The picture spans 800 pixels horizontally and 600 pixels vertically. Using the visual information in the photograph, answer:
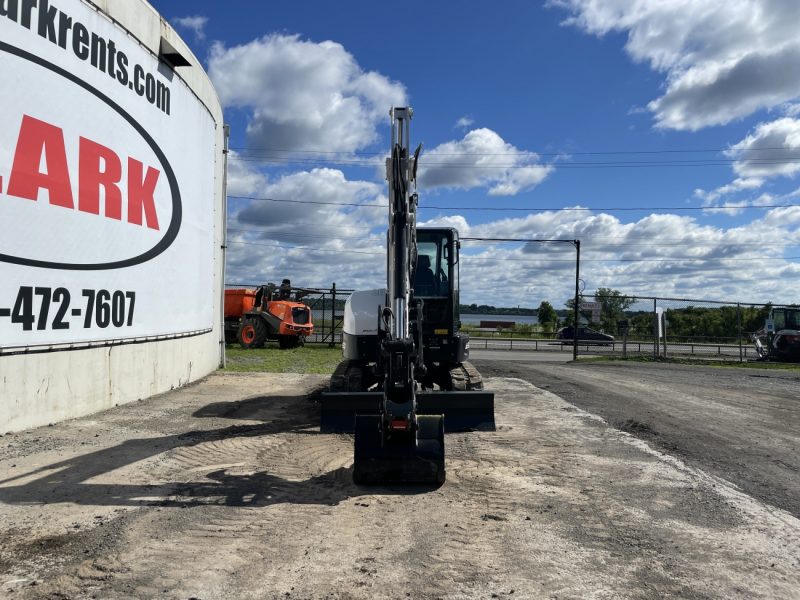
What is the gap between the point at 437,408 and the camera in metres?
7.28

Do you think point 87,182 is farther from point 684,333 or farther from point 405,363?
point 684,333

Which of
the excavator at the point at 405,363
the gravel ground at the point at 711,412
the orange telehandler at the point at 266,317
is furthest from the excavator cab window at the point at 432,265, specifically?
the orange telehandler at the point at 266,317

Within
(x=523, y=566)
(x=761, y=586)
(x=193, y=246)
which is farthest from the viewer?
(x=193, y=246)

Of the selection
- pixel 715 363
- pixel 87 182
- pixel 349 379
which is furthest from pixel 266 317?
pixel 715 363

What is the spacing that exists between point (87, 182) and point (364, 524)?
740 cm

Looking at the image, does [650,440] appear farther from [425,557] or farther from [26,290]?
[26,290]

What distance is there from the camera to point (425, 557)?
4340 mm

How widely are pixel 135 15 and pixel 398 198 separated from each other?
755cm

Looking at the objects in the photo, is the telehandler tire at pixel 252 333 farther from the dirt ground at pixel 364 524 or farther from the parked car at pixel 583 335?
the parked car at pixel 583 335

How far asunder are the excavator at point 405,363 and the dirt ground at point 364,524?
0.38 metres

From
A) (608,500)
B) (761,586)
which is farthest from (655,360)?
(761,586)

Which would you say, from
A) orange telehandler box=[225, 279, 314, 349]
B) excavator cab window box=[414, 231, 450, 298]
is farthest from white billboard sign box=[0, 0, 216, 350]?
orange telehandler box=[225, 279, 314, 349]

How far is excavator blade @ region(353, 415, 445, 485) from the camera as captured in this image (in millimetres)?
5996

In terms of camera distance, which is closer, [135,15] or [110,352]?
[110,352]
